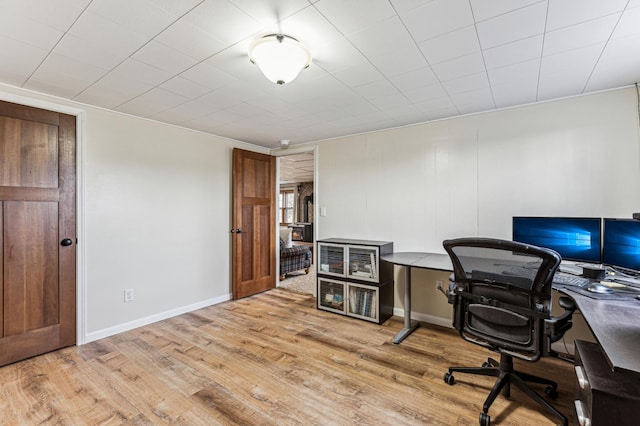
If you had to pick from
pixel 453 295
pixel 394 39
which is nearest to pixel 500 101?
pixel 394 39

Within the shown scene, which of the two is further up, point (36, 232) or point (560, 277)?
point (36, 232)

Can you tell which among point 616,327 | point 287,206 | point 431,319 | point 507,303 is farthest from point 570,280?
point 287,206

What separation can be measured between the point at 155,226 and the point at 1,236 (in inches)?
47.1

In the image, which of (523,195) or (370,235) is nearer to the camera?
(523,195)

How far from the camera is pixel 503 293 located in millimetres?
1829

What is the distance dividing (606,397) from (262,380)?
6.38ft

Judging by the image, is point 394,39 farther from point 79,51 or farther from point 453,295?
point 79,51

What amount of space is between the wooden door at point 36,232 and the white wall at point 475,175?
9.15 feet

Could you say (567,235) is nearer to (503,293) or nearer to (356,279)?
(503,293)

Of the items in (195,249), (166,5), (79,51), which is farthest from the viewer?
(195,249)

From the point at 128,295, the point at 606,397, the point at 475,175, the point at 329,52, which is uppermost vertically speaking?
the point at 329,52

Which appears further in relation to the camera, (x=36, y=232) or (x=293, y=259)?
(x=293, y=259)

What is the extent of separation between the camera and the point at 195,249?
12.3 feet

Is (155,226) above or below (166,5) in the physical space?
below
